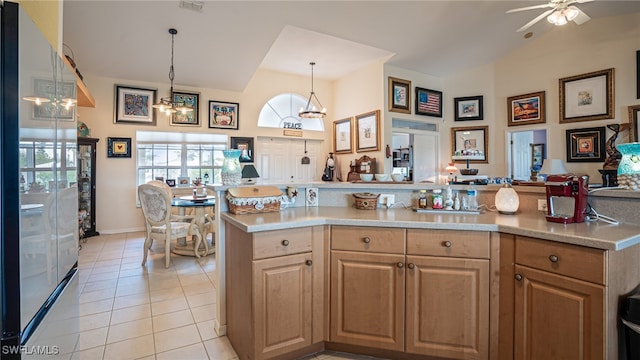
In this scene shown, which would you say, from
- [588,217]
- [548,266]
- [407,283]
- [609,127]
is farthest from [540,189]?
[609,127]

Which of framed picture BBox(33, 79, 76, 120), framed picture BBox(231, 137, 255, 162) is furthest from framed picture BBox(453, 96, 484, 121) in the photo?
framed picture BBox(33, 79, 76, 120)

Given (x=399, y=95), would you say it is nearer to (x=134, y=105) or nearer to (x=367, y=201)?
(x=367, y=201)

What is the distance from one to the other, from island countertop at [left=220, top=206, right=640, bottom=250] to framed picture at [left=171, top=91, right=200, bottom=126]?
4557mm

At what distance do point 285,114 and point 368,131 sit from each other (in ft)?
6.75

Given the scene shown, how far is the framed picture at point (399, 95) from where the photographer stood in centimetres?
578

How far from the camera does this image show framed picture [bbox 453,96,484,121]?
6.22 metres

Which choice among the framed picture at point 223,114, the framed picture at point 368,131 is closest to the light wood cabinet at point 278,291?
the framed picture at point 368,131

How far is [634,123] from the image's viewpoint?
4484 mm

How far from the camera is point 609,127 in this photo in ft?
15.4

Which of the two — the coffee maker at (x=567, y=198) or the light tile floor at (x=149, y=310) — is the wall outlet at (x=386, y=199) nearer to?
the coffee maker at (x=567, y=198)

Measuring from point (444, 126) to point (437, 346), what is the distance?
5.67 m

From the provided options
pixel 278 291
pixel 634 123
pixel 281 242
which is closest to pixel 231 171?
pixel 281 242

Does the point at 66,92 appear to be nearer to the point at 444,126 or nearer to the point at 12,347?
the point at 12,347

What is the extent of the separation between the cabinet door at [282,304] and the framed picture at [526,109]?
5761mm
